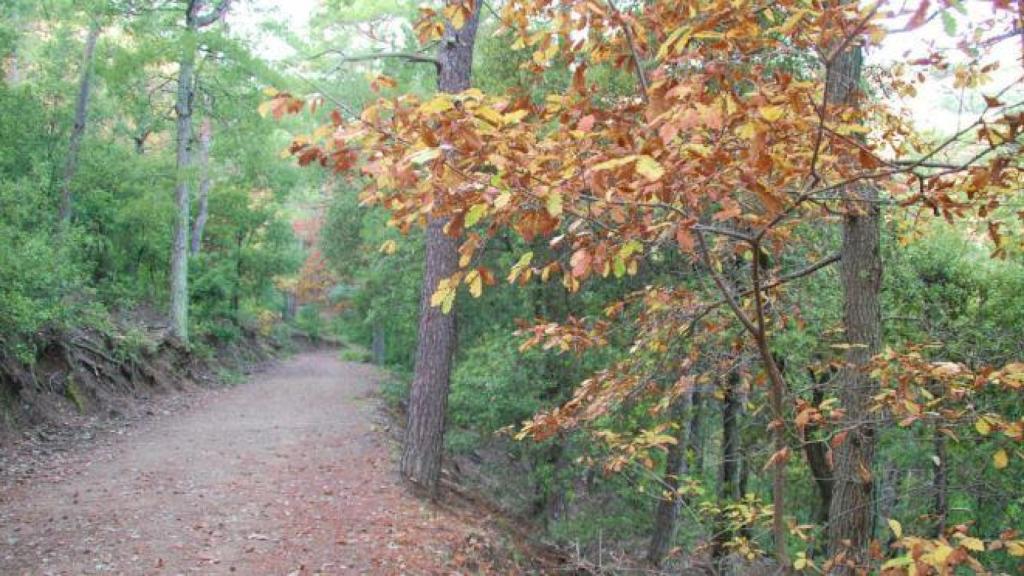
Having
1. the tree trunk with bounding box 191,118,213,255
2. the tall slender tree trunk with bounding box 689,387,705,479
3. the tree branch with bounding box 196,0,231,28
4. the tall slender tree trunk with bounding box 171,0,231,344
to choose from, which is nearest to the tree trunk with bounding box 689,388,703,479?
the tall slender tree trunk with bounding box 689,387,705,479

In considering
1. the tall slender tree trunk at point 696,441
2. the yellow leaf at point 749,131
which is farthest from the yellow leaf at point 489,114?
the tall slender tree trunk at point 696,441

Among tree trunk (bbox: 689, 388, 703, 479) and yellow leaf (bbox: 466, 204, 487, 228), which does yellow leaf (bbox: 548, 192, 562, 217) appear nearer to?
yellow leaf (bbox: 466, 204, 487, 228)

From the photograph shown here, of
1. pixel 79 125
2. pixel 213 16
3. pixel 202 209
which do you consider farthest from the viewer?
pixel 202 209

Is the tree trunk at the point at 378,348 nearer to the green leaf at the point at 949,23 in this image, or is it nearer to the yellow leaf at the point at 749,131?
the yellow leaf at the point at 749,131

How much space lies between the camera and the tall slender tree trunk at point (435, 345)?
22.9 ft

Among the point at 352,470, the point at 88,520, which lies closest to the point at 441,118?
the point at 88,520

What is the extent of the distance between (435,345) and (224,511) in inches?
102

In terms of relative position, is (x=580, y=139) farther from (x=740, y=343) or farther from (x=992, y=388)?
(x=992, y=388)

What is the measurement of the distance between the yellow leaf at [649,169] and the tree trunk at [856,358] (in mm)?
2498

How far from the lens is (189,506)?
21.3ft

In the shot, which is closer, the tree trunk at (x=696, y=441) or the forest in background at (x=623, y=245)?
the forest in background at (x=623, y=245)

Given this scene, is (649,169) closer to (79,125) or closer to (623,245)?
(623,245)

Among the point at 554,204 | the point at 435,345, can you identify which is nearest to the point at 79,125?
the point at 435,345

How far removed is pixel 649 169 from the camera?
1.58 meters
